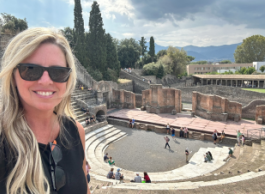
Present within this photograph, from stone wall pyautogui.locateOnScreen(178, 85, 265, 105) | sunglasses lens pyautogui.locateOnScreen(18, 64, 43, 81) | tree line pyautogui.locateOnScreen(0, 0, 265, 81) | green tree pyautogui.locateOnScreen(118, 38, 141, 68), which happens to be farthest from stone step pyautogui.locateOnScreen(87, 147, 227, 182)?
green tree pyautogui.locateOnScreen(118, 38, 141, 68)

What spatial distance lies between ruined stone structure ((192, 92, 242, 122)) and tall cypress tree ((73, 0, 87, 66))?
17.7 meters

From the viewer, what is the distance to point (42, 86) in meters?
1.38

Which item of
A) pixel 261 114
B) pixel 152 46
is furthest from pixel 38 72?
pixel 152 46

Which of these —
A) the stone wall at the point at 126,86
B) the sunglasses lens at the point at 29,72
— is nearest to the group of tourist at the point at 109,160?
the sunglasses lens at the point at 29,72

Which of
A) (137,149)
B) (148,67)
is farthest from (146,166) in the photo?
(148,67)

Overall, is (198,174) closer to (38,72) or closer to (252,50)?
(38,72)

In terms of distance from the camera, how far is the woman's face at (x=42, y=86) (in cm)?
133

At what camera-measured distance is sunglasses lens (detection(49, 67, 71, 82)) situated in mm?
1426

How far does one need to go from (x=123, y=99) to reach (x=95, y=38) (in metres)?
11.1

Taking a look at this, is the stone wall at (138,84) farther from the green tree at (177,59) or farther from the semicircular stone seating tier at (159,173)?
the semicircular stone seating tier at (159,173)

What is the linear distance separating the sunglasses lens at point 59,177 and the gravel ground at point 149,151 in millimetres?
10241

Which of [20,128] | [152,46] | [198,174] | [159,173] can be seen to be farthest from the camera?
[152,46]

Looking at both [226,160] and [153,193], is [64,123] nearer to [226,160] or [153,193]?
[153,193]

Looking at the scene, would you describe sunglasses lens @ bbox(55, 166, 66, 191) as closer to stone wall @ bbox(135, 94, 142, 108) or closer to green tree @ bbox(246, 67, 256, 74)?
stone wall @ bbox(135, 94, 142, 108)
